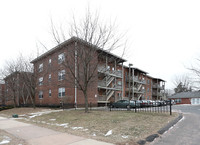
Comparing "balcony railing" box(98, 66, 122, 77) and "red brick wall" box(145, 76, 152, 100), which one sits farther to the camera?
"red brick wall" box(145, 76, 152, 100)

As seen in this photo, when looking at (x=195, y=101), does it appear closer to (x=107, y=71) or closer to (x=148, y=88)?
(x=148, y=88)

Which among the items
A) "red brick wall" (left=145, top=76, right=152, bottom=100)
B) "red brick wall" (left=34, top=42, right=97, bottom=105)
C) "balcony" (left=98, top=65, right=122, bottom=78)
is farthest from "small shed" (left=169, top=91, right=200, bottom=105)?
"red brick wall" (left=34, top=42, right=97, bottom=105)

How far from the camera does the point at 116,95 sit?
3156 cm

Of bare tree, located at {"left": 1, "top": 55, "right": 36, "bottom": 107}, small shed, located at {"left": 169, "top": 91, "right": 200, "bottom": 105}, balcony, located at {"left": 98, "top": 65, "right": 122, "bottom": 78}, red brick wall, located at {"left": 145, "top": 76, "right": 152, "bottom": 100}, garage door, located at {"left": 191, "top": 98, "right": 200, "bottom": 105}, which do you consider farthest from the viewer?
red brick wall, located at {"left": 145, "top": 76, "right": 152, "bottom": 100}

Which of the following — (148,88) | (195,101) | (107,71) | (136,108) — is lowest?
(195,101)

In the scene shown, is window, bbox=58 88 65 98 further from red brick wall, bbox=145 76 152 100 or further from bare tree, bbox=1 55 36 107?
red brick wall, bbox=145 76 152 100

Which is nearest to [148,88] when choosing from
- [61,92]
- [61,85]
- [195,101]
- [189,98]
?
[189,98]

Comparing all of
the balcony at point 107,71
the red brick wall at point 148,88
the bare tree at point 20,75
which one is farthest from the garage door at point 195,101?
the bare tree at point 20,75

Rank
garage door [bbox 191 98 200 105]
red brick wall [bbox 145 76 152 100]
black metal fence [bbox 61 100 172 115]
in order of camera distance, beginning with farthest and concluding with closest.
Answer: red brick wall [bbox 145 76 152 100] < garage door [bbox 191 98 200 105] < black metal fence [bbox 61 100 172 115]

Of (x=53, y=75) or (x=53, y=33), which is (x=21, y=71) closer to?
(x=53, y=75)

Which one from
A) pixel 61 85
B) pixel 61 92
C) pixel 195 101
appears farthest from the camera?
pixel 195 101

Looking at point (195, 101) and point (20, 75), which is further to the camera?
point (195, 101)

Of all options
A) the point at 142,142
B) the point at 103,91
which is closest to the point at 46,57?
the point at 103,91

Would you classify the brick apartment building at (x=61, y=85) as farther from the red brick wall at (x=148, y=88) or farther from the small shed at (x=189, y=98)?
the small shed at (x=189, y=98)
